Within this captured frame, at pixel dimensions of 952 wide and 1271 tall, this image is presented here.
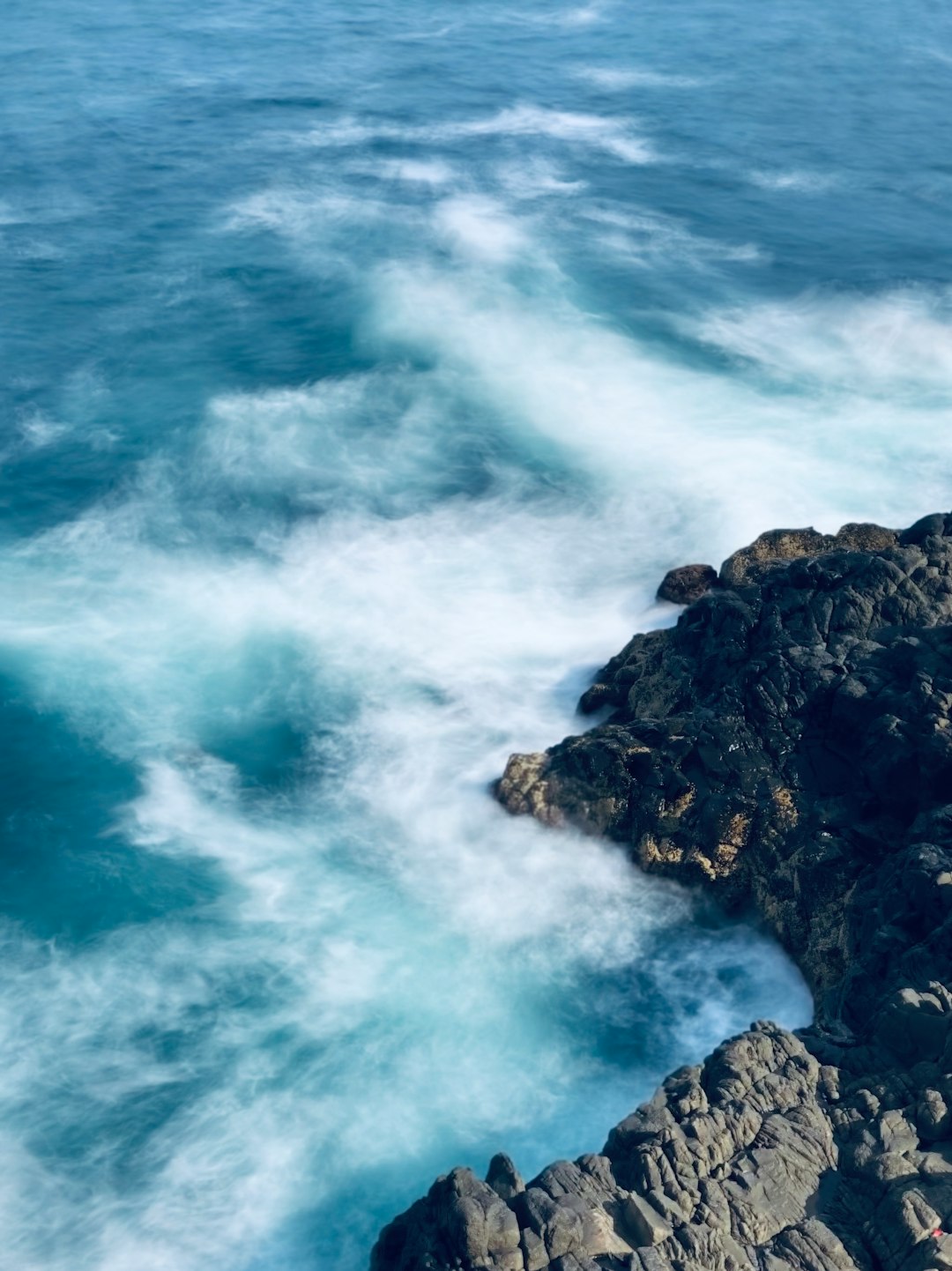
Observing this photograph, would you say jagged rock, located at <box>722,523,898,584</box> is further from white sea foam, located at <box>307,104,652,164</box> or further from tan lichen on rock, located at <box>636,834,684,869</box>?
white sea foam, located at <box>307,104,652,164</box>

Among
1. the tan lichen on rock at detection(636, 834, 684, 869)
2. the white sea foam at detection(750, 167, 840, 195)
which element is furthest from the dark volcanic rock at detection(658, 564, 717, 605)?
the white sea foam at detection(750, 167, 840, 195)

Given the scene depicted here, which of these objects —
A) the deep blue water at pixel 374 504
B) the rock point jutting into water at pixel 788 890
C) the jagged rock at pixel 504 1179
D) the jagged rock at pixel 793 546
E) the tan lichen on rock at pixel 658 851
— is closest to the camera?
the rock point jutting into water at pixel 788 890

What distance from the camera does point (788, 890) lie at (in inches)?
1948

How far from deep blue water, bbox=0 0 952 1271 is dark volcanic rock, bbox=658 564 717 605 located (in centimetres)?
124

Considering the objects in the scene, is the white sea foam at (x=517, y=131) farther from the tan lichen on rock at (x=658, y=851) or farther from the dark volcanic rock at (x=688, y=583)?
the tan lichen on rock at (x=658, y=851)

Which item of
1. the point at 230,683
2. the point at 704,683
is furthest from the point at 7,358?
the point at 704,683

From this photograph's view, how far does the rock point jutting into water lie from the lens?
34188mm

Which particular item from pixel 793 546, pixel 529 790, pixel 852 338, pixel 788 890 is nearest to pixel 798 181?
pixel 852 338

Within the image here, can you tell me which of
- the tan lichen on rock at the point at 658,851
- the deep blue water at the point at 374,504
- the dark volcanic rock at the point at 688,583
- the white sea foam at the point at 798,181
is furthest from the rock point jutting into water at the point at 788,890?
the white sea foam at the point at 798,181

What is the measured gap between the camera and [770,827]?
50.2 metres

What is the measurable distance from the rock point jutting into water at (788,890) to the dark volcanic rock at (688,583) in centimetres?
439

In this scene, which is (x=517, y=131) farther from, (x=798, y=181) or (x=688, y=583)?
(x=688, y=583)

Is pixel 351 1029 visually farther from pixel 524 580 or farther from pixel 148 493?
pixel 148 493

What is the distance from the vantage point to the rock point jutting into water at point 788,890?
34188 mm
